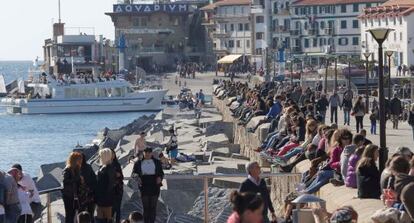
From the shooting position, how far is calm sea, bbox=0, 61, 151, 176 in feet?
202

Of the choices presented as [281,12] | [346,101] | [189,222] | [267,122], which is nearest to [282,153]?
[189,222]

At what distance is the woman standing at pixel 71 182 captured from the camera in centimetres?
1662

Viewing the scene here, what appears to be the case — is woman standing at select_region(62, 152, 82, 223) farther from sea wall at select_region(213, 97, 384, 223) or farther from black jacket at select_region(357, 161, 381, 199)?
black jacket at select_region(357, 161, 381, 199)

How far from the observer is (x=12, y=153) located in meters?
66.3

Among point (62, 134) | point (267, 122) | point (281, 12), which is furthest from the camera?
point (281, 12)

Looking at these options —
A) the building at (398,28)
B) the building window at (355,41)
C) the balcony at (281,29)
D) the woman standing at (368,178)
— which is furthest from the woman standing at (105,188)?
the balcony at (281,29)

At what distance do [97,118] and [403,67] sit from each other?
74.3 feet

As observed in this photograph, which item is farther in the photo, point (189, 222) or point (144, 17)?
point (144, 17)

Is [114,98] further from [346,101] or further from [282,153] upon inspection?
[282,153]

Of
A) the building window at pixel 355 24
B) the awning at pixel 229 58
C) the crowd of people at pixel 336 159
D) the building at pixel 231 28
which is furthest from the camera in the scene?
the building at pixel 231 28

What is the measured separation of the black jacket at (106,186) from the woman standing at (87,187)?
7cm

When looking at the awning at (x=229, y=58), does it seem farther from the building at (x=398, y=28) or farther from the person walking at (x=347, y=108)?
the person walking at (x=347, y=108)

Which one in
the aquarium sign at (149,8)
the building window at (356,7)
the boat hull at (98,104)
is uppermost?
the aquarium sign at (149,8)

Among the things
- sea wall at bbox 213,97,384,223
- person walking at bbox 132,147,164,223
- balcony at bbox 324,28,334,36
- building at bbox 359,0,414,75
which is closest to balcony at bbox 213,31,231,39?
balcony at bbox 324,28,334,36
